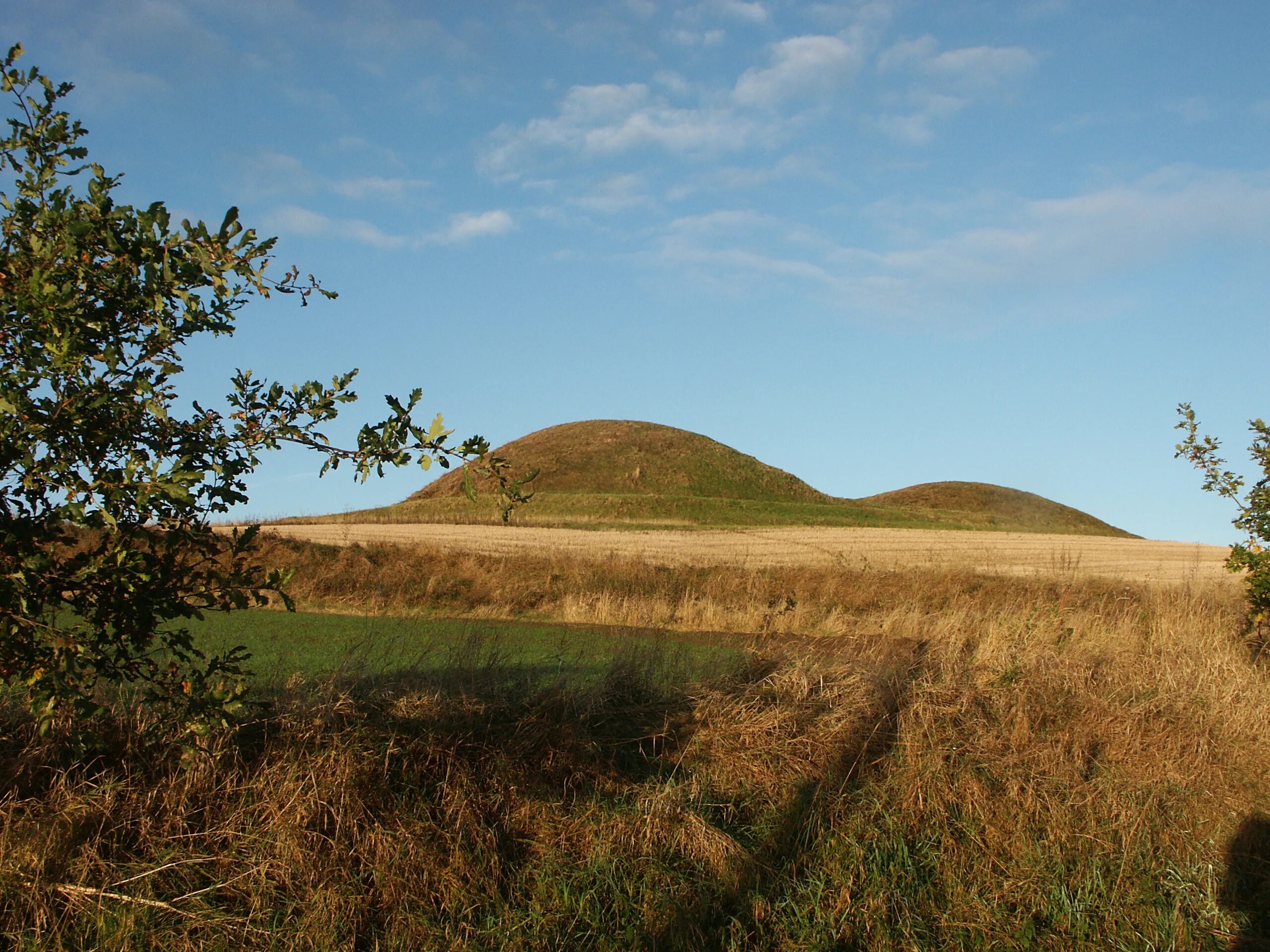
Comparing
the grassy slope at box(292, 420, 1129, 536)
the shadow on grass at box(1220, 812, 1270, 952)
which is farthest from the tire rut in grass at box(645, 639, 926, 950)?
the grassy slope at box(292, 420, 1129, 536)

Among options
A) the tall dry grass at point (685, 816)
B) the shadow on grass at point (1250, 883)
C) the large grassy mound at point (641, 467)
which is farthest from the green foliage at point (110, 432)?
the large grassy mound at point (641, 467)

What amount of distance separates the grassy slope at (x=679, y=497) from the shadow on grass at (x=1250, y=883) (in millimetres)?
47545

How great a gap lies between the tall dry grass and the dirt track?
16893mm

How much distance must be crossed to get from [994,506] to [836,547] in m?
57.4

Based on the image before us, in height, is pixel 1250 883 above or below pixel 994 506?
below

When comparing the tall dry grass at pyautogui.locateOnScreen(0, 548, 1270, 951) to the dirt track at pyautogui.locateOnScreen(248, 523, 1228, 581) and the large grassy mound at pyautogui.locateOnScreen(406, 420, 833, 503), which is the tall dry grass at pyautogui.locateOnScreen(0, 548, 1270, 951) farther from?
the large grassy mound at pyautogui.locateOnScreen(406, 420, 833, 503)

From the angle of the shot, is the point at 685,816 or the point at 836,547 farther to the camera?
the point at 836,547

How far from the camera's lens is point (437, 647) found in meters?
11.1

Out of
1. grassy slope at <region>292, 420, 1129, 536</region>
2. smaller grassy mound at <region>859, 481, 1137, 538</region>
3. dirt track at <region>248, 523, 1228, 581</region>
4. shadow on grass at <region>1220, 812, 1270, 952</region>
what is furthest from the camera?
smaller grassy mound at <region>859, 481, 1137, 538</region>

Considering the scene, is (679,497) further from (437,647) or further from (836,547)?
(437,647)

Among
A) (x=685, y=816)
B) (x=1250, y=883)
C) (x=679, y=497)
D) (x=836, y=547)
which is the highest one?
(x=679, y=497)

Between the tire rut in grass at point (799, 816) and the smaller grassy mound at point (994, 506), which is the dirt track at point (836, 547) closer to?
the tire rut in grass at point (799, 816)

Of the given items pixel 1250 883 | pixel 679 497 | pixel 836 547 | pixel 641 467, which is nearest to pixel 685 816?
pixel 1250 883

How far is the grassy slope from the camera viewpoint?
206ft
